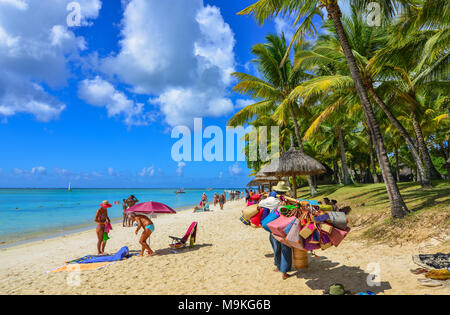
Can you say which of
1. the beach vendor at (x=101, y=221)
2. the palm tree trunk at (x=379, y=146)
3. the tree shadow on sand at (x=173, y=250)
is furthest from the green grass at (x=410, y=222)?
the beach vendor at (x=101, y=221)

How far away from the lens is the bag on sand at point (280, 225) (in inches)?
146

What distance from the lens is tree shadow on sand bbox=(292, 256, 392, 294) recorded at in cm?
392

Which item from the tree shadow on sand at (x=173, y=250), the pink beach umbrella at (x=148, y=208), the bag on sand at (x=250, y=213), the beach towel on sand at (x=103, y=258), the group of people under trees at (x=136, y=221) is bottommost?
the tree shadow on sand at (x=173, y=250)

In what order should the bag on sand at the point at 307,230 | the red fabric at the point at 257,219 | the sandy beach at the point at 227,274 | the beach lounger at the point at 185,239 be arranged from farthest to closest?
the beach lounger at the point at 185,239, the red fabric at the point at 257,219, the sandy beach at the point at 227,274, the bag on sand at the point at 307,230

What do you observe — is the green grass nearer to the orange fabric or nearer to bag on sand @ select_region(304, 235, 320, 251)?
bag on sand @ select_region(304, 235, 320, 251)

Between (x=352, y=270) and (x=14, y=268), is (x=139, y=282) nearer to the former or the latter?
(x=352, y=270)

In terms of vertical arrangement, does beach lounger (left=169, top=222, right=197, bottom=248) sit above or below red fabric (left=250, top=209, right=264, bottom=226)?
below

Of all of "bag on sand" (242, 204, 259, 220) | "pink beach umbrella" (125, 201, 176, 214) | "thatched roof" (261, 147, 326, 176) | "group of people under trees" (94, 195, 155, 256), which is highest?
"thatched roof" (261, 147, 326, 176)

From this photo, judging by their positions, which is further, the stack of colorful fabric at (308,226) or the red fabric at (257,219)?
the red fabric at (257,219)

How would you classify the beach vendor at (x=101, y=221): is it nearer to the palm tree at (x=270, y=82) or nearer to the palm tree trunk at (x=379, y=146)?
the palm tree trunk at (x=379, y=146)

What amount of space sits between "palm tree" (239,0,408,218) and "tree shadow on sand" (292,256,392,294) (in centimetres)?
348

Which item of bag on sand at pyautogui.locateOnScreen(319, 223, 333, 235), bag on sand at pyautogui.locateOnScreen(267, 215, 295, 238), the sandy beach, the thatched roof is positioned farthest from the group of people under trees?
the thatched roof

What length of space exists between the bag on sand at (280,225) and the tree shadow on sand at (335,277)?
4.27ft
